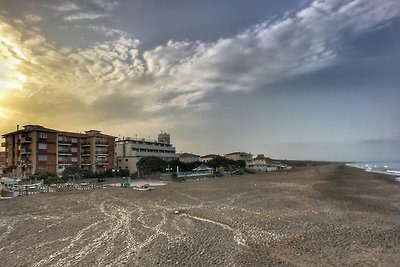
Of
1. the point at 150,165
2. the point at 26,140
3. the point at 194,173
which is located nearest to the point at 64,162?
the point at 26,140

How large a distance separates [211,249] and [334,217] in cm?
991

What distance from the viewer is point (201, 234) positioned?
14.0 m

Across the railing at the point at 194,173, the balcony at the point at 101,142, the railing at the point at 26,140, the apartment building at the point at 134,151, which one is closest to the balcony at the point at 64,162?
the railing at the point at 26,140

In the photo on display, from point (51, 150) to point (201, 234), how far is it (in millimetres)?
48377

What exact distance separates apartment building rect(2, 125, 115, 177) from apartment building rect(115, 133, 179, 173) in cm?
878

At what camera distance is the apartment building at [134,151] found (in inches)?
2855

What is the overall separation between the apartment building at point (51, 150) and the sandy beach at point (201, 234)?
31.6m

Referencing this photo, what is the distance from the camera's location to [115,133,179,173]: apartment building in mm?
72525

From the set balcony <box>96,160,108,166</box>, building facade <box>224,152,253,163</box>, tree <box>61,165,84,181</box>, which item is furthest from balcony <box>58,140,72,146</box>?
building facade <box>224,152,253,163</box>

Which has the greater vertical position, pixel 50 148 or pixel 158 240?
pixel 50 148

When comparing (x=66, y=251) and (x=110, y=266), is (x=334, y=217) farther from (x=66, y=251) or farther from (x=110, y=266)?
(x=66, y=251)

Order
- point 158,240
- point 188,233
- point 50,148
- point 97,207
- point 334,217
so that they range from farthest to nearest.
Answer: point 50,148, point 97,207, point 334,217, point 188,233, point 158,240

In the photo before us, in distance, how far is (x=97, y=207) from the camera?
22.1m

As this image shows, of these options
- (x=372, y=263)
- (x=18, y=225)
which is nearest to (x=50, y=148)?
(x=18, y=225)
